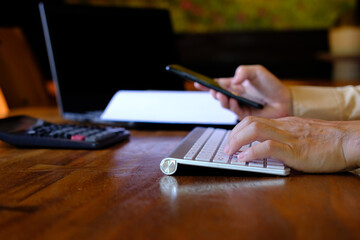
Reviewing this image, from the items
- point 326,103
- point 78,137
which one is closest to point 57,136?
point 78,137

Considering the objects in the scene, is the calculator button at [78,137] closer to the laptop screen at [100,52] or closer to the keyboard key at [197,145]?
the keyboard key at [197,145]

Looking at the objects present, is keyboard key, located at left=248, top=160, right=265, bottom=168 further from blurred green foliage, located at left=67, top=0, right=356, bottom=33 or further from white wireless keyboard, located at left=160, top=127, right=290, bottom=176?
blurred green foliage, located at left=67, top=0, right=356, bottom=33

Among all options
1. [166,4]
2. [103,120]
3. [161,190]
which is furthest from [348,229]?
[166,4]

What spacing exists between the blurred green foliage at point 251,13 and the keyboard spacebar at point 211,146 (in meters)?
2.86

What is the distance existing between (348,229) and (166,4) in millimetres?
3438

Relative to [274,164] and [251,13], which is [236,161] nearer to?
[274,164]

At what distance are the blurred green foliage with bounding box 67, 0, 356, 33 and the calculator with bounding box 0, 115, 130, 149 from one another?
285 centimetres

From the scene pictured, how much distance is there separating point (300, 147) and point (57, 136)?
0.50 m

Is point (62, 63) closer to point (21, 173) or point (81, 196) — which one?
point (21, 173)

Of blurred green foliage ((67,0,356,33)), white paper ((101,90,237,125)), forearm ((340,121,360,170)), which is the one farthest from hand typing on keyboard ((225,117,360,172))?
blurred green foliage ((67,0,356,33))

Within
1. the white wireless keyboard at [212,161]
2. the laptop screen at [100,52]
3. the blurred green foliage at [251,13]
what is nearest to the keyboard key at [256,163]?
the white wireless keyboard at [212,161]

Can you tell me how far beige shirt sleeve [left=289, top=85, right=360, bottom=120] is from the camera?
1.00 meters

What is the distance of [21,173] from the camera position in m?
0.61

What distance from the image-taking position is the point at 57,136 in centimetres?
80
